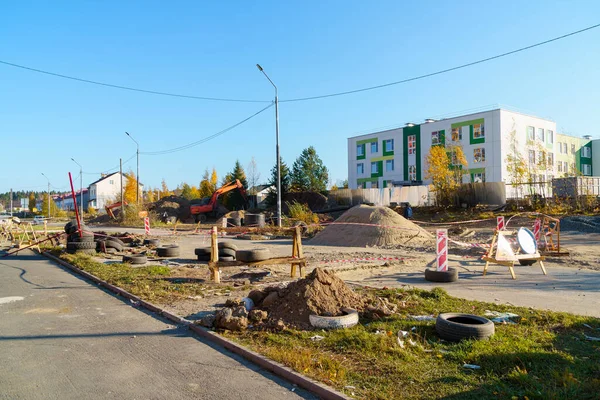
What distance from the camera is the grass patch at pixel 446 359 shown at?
14.3ft

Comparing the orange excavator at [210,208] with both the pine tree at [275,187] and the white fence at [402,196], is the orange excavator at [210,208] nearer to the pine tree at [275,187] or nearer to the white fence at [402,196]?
the pine tree at [275,187]

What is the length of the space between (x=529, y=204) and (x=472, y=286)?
2832 cm

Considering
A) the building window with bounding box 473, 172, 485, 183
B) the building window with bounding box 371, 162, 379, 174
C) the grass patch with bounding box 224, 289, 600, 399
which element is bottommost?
the grass patch with bounding box 224, 289, 600, 399

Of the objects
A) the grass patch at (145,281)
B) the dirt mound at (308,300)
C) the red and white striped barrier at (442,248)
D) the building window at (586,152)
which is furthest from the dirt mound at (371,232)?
the building window at (586,152)

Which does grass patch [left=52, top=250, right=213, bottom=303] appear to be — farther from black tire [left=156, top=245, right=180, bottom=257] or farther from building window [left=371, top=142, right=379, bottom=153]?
building window [left=371, top=142, right=379, bottom=153]

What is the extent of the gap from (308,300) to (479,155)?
49342mm

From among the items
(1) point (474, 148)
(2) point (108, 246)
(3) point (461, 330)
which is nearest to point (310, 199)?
(1) point (474, 148)

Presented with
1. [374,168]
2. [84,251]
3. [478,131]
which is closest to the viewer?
[84,251]

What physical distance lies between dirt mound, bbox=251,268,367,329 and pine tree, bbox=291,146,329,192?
55290 mm

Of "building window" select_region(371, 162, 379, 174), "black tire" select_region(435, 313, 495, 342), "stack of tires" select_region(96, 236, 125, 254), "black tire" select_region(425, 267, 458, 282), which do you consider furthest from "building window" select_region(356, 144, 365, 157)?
"black tire" select_region(435, 313, 495, 342)

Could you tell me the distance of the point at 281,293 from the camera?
7.90 m

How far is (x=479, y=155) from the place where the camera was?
5141cm

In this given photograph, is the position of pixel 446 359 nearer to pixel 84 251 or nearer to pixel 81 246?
pixel 84 251

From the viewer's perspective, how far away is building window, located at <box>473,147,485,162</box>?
167 feet
